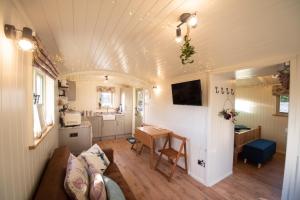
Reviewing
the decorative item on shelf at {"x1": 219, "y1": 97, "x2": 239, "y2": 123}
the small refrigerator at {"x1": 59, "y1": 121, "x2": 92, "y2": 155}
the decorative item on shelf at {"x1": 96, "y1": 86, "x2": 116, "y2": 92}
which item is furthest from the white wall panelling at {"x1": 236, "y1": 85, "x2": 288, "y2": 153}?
the small refrigerator at {"x1": 59, "y1": 121, "x2": 92, "y2": 155}

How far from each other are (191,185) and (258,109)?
12.2ft

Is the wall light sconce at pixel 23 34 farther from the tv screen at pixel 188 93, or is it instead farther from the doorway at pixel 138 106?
the doorway at pixel 138 106

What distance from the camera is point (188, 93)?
9.26ft

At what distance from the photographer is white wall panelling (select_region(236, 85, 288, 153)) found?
4227mm

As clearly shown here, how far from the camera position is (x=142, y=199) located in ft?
7.27

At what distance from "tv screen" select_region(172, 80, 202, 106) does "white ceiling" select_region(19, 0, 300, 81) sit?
74 centimetres

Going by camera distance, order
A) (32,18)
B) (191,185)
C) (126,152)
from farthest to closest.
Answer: (126,152) → (191,185) → (32,18)

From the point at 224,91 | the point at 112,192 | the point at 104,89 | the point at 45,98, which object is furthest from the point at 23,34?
the point at 104,89

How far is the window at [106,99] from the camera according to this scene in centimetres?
565

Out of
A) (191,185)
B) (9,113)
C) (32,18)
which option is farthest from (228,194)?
(32,18)

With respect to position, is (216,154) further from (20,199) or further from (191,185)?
(20,199)

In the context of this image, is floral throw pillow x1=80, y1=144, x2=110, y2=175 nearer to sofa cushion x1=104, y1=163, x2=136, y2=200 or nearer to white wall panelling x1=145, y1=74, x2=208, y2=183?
sofa cushion x1=104, y1=163, x2=136, y2=200

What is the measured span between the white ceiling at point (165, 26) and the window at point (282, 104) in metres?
3.58

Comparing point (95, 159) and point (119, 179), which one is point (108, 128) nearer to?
point (95, 159)
